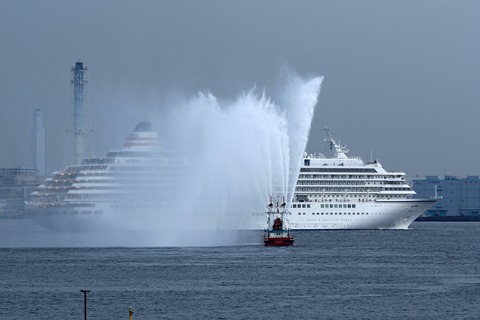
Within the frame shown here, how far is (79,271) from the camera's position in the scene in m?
61.7

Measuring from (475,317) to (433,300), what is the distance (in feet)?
17.3

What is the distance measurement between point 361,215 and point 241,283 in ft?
196

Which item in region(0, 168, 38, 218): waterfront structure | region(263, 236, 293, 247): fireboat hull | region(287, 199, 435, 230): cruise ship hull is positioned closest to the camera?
region(263, 236, 293, 247): fireboat hull

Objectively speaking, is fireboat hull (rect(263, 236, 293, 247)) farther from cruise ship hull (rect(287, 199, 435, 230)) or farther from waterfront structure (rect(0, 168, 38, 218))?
waterfront structure (rect(0, 168, 38, 218))

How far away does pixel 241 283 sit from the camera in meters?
55.5

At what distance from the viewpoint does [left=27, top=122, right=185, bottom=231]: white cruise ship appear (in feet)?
324

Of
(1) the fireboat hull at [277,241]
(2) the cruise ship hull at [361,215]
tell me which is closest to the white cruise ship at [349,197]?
(2) the cruise ship hull at [361,215]

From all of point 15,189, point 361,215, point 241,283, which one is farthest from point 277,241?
point 15,189

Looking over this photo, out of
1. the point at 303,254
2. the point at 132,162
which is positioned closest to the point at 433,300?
the point at 303,254

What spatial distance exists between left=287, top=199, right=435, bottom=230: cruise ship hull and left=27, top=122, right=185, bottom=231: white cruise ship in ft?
46.1

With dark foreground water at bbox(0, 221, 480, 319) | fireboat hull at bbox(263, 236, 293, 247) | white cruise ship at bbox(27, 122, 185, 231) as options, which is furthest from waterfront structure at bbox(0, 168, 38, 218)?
dark foreground water at bbox(0, 221, 480, 319)

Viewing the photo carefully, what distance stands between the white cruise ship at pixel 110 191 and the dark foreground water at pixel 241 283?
17179 mm

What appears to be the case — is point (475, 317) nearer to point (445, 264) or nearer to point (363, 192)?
point (445, 264)

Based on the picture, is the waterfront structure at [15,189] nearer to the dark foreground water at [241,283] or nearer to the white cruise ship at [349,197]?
the white cruise ship at [349,197]
